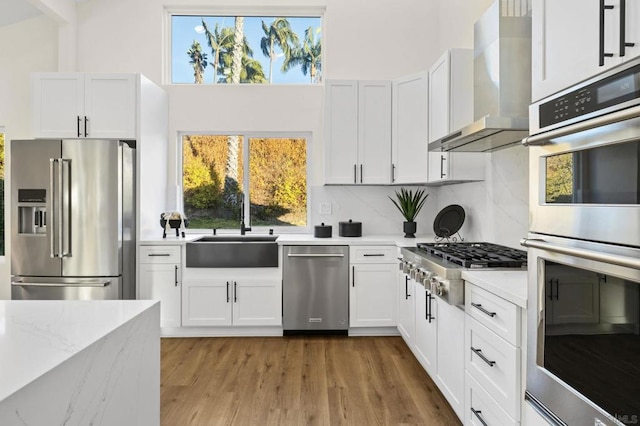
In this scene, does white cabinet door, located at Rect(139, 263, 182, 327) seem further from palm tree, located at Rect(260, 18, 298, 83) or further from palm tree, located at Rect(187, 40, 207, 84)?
palm tree, located at Rect(260, 18, 298, 83)

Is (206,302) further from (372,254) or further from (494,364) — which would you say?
(494,364)

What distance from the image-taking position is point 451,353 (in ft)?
7.83

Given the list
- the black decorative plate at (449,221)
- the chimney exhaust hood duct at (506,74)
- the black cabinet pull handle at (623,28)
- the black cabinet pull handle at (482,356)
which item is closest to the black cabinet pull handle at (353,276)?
the black decorative plate at (449,221)

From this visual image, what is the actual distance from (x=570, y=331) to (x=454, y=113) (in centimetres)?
241

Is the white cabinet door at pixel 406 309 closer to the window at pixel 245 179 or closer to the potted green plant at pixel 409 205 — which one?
the potted green plant at pixel 409 205

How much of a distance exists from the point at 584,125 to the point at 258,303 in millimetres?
3192

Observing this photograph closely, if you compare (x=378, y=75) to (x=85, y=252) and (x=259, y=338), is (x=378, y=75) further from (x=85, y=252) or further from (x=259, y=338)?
(x=85, y=252)

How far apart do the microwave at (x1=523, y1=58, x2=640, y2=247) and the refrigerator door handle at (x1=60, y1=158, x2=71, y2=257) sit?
3569 mm

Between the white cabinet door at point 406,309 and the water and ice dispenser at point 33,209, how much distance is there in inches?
→ 122

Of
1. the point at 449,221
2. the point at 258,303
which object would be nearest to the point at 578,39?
the point at 449,221

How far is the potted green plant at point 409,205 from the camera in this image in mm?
4164

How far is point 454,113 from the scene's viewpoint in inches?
132

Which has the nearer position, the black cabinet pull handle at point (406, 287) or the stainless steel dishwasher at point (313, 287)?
the black cabinet pull handle at point (406, 287)

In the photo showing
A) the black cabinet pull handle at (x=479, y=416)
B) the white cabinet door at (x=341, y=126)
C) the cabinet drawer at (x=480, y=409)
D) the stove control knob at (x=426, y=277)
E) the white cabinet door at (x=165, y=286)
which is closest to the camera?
the cabinet drawer at (x=480, y=409)
